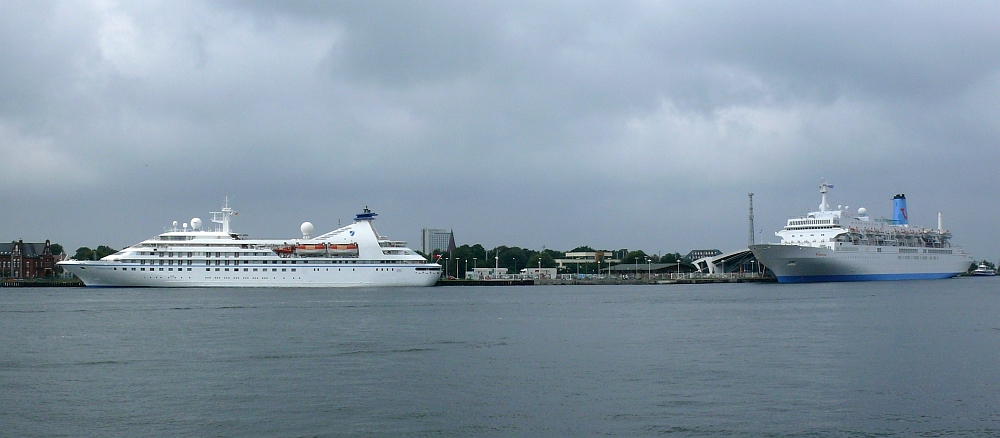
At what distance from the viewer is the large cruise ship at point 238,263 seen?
80.1 metres

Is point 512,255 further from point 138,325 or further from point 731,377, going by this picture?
point 731,377

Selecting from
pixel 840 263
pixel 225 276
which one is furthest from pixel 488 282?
pixel 840 263

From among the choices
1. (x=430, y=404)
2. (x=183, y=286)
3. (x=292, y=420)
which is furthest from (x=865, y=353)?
(x=183, y=286)

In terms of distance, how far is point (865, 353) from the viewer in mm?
27797

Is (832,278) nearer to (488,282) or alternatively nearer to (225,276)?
(488,282)

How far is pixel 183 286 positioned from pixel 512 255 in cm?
10677

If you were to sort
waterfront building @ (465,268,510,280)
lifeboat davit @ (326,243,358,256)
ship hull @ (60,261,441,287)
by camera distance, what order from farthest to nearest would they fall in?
waterfront building @ (465,268,510,280) < lifeboat davit @ (326,243,358,256) < ship hull @ (60,261,441,287)

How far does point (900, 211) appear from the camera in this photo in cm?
11762

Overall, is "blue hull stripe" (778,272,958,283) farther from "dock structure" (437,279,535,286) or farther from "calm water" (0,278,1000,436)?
"calm water" (0,278,1000,436)

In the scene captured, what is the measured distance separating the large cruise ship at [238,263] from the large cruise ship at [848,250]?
4137 centimetres

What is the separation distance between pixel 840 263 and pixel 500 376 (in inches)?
3223

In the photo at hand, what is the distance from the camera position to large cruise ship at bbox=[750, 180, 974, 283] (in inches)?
3716

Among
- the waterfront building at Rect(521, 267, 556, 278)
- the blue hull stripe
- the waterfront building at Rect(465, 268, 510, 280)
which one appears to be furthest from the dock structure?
the blue hull stripe

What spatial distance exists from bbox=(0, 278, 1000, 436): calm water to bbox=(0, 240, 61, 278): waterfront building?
88027mm
